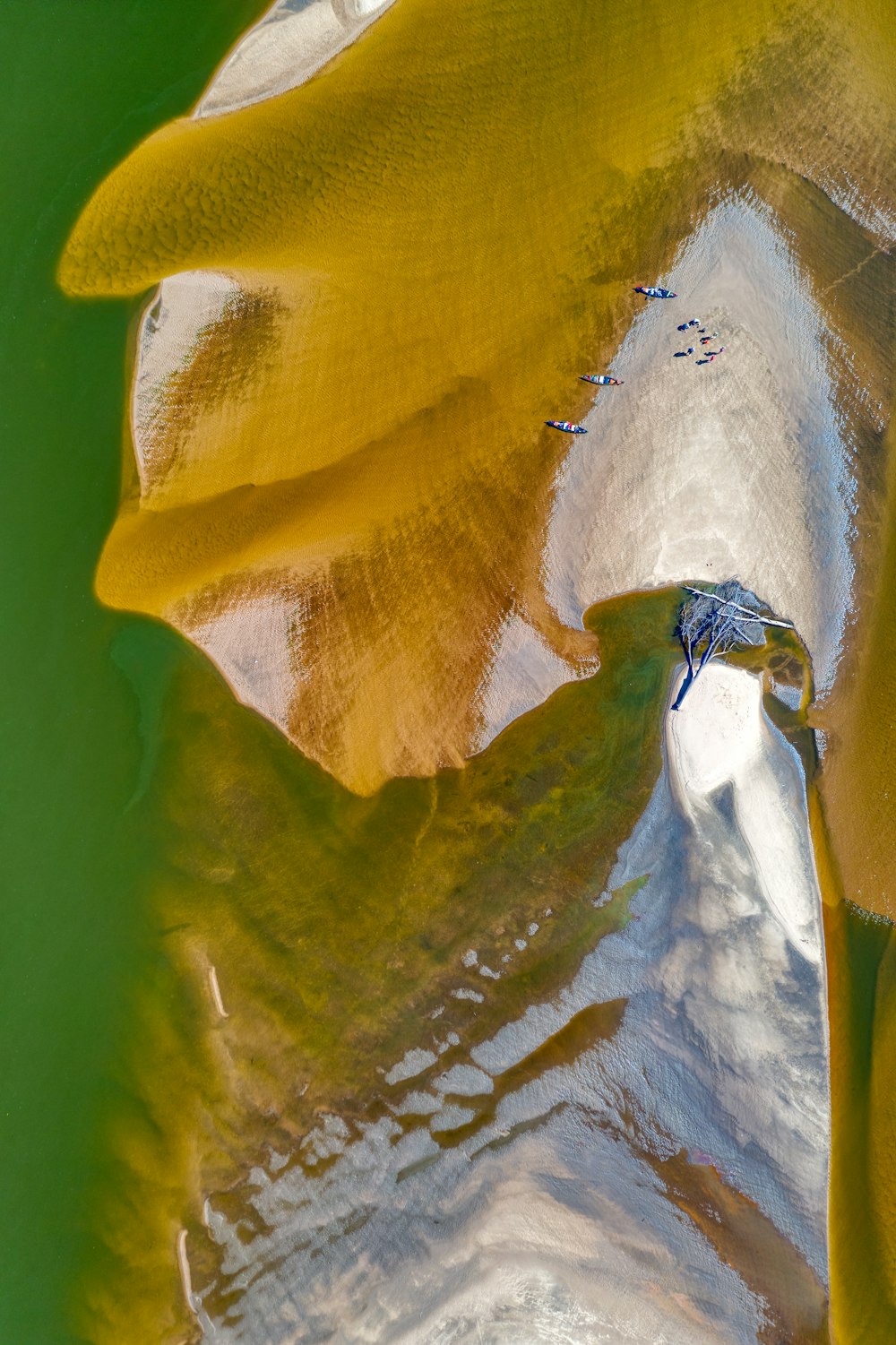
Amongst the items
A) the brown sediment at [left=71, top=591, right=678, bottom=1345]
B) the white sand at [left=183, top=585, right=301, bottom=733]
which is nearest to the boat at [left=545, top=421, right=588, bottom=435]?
the brown sediment at [left=71, top=591, right=678, bottom=1345]

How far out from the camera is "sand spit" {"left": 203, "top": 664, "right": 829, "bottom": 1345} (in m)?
5.16

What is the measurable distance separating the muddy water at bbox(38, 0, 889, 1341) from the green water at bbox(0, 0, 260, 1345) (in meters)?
0.23

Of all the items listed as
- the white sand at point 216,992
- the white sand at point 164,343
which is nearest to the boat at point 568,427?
the white sand at point 164,343

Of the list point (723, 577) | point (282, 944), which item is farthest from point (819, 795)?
point (282, 944)

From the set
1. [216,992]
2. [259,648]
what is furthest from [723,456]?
[216,992]

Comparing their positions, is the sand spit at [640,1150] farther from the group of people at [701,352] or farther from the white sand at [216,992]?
the group of people at [701,352]

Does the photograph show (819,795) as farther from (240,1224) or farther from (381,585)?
(240,1224)

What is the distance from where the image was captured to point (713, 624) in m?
5.41

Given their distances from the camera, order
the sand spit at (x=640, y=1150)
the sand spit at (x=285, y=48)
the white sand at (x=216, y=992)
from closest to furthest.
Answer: the sand spit at (x=640, y=1150), the sand spit at (x=285, y=48), the white sand at (x=216, y=992)

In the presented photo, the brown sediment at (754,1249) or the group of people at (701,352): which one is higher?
the group of people at (701,352)

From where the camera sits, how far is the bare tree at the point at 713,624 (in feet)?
17.7

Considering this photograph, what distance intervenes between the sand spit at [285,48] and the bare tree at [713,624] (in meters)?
4.96

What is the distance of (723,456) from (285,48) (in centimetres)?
458

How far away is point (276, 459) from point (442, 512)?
1.34 meters
